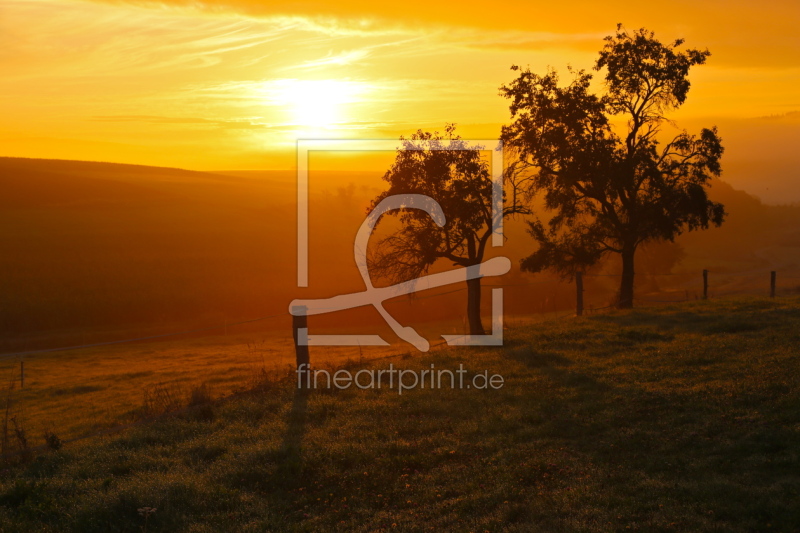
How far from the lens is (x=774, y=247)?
10862cm

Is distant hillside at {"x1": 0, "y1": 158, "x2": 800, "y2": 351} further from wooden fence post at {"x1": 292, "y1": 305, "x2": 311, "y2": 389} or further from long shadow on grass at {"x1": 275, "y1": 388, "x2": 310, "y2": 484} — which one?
long shadow on grass at {"x1": 275, "y1": 388, "x2": 310, "y2": 484}

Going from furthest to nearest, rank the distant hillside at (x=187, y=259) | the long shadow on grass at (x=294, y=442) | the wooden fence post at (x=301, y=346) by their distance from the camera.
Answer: the distant hillside at (x=187, y=259) < the wooden fence post at (x=301, y=346) < the long shadow on grass at (x=294, y=442)

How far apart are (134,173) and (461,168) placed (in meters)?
135

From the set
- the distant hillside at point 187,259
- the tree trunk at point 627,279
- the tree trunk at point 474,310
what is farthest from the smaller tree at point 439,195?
the distant hillside at point 187,259

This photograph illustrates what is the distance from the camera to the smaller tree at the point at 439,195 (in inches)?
943

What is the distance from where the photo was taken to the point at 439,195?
2409 centimetres

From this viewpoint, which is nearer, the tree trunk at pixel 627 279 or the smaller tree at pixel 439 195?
the smaller tree at pixel 439 195

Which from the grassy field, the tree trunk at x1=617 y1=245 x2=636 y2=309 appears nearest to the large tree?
the tree trunk at x1=617 y1=245 x2=636 y2=309

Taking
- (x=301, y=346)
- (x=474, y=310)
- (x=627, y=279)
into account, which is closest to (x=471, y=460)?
(x=301, y=346)

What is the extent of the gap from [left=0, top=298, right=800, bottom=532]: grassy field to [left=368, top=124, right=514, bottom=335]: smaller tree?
396 inches

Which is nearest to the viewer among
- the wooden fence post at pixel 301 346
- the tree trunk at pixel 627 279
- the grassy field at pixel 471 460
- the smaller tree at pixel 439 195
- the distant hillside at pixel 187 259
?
the grassy field at pixel 471 460

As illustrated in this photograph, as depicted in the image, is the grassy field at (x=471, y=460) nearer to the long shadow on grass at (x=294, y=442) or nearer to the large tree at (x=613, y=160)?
the long shadow on grass at (x=294, y=442)

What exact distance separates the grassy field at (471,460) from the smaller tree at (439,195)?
1006cm

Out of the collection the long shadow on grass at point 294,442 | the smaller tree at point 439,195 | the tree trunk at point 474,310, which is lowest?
the long shadow on grass at point 294,442
